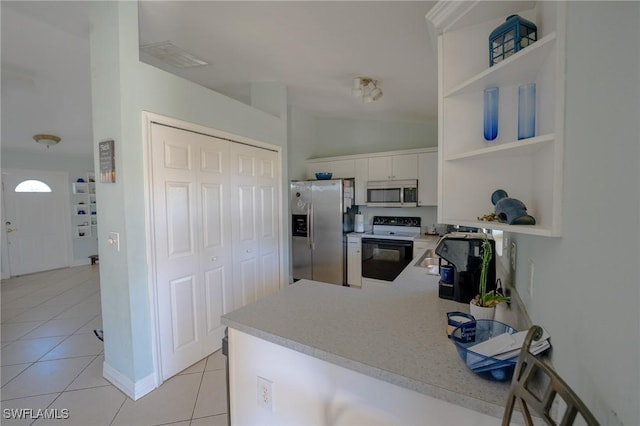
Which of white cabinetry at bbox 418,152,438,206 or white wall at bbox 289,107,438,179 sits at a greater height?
white wall at bbox 289,107,438,179

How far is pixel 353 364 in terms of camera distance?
94cm

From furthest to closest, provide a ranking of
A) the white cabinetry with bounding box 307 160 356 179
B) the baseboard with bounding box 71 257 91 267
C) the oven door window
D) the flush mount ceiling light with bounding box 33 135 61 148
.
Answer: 1. the baseboard with bounding box 71 257 91 267
2. the white cabinetry with bounding box 307 160 356 179
3. the flush mount ceiling light with bounding box 33 135 61 148
4. the oven door window

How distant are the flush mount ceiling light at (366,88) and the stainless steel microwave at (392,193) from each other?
145 cm

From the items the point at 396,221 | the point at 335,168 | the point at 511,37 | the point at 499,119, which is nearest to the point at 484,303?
the point at 499,119

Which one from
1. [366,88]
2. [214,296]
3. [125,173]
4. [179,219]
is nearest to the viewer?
[125,173]

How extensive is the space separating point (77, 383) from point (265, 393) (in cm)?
191

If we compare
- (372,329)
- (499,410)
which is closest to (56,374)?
(372,329)

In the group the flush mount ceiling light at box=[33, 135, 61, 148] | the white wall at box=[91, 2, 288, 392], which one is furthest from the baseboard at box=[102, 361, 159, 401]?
the flush mount ceiling light at box=[33, 135, 61, 148]

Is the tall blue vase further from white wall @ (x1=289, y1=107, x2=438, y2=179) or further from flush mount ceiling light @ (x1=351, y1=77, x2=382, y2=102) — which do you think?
white wall @ (x1=289, y1=107, x2=438, y2=179)

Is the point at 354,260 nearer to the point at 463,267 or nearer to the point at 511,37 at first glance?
the point at 463,267

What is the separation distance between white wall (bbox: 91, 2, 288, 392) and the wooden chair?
216 centimetres

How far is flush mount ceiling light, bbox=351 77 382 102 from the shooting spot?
282 centimetres

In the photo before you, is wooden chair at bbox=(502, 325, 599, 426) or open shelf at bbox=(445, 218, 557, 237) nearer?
wooden chair at bbox=(502, 325, 599, 426)

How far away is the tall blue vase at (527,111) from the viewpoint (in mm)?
911
